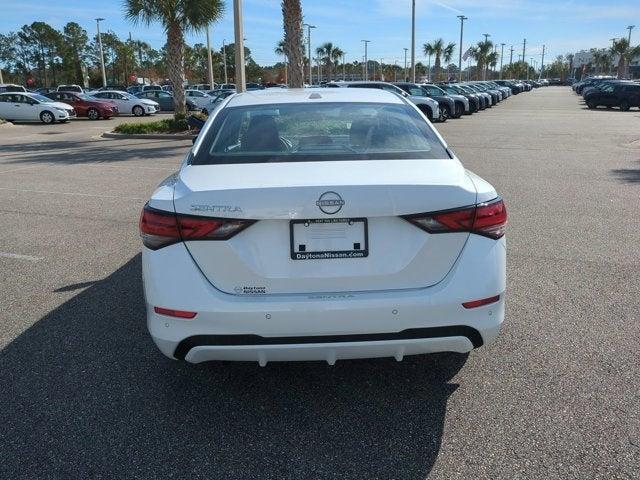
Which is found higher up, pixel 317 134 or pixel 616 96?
pixel 616 96

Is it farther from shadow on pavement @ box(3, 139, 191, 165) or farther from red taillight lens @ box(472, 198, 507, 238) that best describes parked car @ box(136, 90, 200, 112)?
red taillight lens @ box(472, 198, 507, 238)

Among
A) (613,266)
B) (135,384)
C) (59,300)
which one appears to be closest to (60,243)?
(59,300)

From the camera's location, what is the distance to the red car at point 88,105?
30.8m

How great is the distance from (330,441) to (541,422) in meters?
Answer: 1.09

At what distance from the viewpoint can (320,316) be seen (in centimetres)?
261

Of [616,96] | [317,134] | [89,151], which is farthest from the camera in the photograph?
[616,96]

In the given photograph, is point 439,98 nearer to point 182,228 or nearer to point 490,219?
point 490,219

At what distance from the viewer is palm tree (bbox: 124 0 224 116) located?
19.3m

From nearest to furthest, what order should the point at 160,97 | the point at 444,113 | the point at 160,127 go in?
1. the point at 160,127
2. the point at 444,113
3. the point at 160,97

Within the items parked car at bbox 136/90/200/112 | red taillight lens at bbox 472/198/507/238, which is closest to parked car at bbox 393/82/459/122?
parked car at bbox 136/90/200/112

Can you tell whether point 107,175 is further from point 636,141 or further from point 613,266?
point 636,141

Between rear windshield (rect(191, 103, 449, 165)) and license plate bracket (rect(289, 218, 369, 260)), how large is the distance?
1.84 feet

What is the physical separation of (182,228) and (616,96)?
3851 centimetres

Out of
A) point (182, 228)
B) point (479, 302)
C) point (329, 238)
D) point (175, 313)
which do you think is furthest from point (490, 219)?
point (175, 313)
